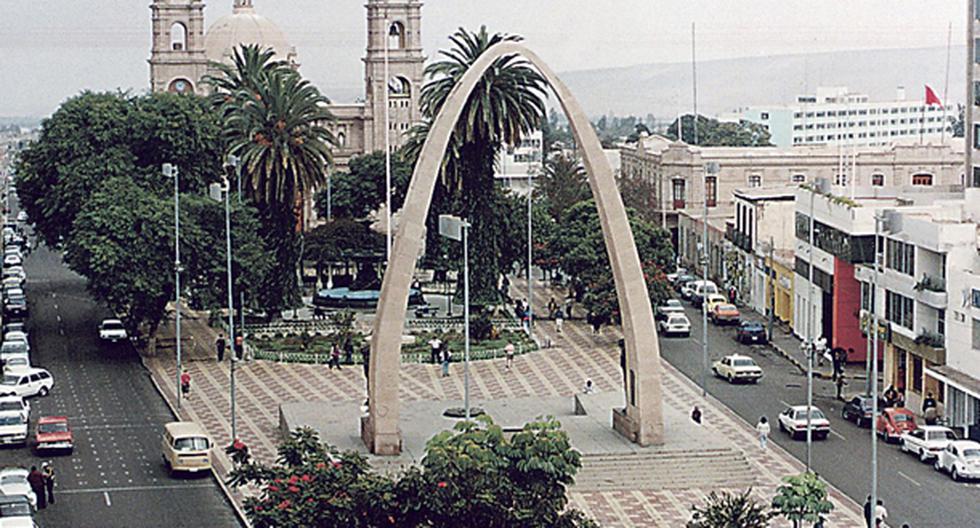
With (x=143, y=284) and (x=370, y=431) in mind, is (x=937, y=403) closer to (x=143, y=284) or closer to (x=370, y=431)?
(x=370, y=431)

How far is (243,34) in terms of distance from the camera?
152750mm

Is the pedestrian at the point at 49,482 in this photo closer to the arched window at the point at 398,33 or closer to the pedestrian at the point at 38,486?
the pedestrian at the point at 38,486

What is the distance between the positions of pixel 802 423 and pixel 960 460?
7.50 meters

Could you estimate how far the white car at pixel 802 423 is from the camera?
197 ft

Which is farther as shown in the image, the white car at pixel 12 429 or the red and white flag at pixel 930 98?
the red and white flag at pixel 930 98

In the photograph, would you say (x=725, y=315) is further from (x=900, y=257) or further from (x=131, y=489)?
(x=131, y=489)

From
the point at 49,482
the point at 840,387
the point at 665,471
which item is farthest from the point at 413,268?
the point at 840,387

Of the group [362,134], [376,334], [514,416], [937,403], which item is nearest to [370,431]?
[376,334]

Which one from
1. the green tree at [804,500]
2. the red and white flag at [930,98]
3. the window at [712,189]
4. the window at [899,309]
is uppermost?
the red and white flag at [930,98]

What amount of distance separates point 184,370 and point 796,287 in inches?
1099

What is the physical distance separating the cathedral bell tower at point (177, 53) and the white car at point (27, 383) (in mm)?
77361

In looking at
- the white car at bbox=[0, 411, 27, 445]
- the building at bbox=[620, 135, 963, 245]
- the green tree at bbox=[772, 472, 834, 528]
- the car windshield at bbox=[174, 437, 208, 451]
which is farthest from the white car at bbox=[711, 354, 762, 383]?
the building at bbox=[620, 135, 963, 245]

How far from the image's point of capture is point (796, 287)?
8450 centimetres

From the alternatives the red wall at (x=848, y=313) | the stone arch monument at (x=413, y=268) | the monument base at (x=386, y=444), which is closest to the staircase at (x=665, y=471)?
the stone arch monument at (x=413, y=268)
